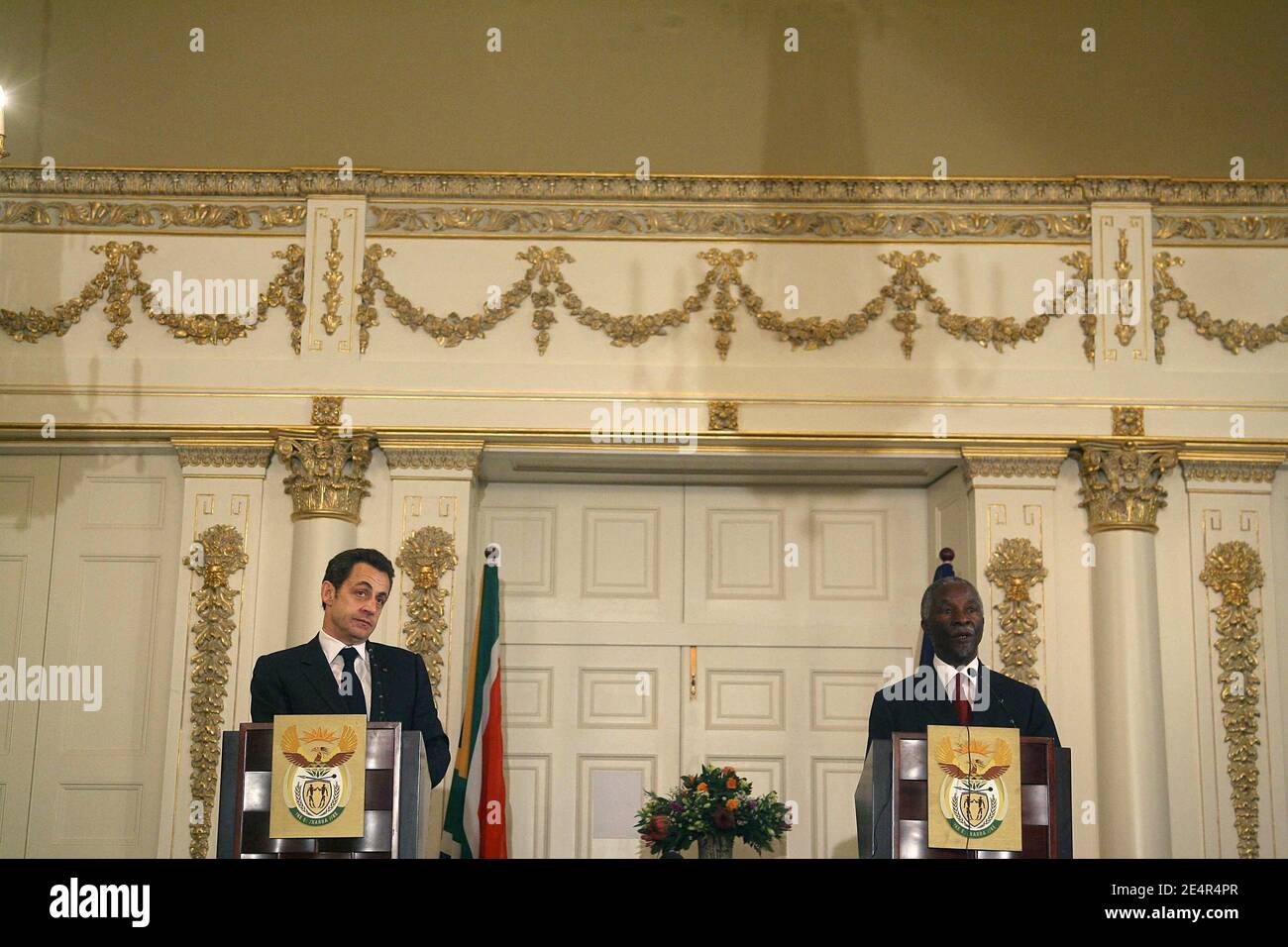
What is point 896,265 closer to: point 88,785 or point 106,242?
point 106,242

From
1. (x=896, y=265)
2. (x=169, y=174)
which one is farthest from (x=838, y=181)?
(x=169, y=174)

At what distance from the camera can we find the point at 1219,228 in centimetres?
788

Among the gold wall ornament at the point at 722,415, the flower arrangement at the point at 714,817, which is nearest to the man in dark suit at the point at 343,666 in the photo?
the flower arrangement at the point at 714,817

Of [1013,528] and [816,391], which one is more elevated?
[816,391]

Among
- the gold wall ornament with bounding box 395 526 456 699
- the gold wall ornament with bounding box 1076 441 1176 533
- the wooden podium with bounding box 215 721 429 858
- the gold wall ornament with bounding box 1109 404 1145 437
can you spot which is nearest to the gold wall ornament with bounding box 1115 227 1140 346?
the gold wall ornament with bounding box 1109 404 1145 437

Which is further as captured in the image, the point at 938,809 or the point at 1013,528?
the point at 1013,528

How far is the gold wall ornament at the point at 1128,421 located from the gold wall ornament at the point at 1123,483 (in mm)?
82

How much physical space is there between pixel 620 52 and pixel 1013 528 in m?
3.37

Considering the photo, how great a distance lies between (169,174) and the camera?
7.94 meters

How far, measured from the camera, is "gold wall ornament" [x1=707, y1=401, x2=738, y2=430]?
763 centimetres

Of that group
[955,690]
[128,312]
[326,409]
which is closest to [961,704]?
[955,690]

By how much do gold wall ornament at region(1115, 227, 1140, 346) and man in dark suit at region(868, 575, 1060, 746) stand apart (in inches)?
123

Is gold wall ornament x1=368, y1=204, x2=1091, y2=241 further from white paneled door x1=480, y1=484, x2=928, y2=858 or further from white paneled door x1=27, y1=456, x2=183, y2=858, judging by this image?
white paneled door x1=27, y1=456, x2=183, y2=858
